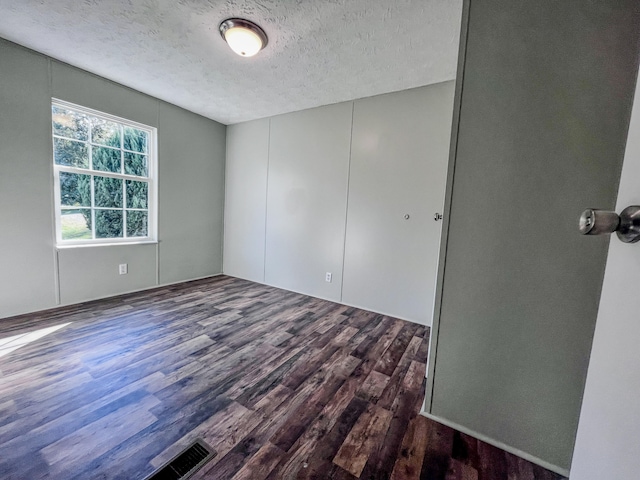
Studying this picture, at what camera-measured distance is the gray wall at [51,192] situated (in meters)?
2.43

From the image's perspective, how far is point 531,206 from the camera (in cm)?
121

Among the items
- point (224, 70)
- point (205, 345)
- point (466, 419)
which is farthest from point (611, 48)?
point (205, 345)

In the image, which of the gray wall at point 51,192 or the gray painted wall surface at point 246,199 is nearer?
the gray wall at point 51,192

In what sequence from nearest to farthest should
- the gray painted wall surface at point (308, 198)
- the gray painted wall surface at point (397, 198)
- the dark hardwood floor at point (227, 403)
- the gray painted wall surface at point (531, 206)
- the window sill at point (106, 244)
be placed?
the gray painted wall surface at point (531, 206), the dark hardwood floor at point (227, 403), the gray painted wall surface at point (397, 198), the window sill at point (106, 244), the gray painted wall surface at point (308, 198)

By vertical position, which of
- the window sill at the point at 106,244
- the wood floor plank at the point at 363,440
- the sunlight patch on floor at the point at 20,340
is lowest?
the sunlight patch on floor at the point at 20,340

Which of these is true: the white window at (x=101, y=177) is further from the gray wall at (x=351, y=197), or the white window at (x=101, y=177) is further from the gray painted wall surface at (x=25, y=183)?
the gray wall at (x=351, y=197)

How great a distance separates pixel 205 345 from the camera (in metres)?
2.19

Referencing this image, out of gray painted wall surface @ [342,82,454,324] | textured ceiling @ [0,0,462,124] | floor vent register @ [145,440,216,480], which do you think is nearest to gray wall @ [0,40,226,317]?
textured ceiling @ [0,0,462,124]

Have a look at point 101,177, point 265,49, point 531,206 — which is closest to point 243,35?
point 265,49

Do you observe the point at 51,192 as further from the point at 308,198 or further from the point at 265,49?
the point at 308,198

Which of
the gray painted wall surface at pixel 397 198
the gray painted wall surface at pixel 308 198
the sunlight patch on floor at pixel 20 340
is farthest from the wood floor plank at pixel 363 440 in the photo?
the sunlight patch on floor at pixel 20 340

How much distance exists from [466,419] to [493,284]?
30.7 inches

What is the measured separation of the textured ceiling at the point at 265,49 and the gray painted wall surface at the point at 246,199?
0.99 m

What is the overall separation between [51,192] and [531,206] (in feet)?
13.5
